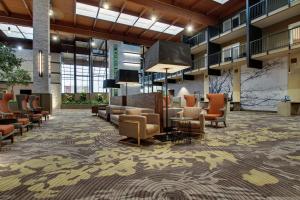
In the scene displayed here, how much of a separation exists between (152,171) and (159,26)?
44.1 ft

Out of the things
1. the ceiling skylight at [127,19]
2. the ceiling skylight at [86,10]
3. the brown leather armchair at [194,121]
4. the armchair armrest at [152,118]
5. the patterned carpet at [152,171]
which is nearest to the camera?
the patterned carpet at [152,171]

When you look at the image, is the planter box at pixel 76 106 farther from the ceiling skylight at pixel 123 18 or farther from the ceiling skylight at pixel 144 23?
the ceiling skylight at pixel 144 23

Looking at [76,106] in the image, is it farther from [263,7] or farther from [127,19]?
[263,7]

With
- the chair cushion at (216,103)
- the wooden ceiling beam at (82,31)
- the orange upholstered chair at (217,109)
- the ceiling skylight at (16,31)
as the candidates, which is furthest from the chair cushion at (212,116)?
the ceiling skylight at (16,31)

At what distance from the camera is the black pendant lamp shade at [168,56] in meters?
3.47

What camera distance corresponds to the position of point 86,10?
39.1 ft

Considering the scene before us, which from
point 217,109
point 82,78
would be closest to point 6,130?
point 217,109

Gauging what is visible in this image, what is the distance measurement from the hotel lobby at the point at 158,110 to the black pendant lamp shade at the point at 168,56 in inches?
0.8

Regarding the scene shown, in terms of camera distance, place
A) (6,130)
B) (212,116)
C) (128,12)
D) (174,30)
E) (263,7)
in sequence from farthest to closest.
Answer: (174,30) → (128,12) → (263,7) → (212,116) → (6,130)

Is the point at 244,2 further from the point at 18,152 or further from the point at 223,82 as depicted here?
the point at 18,152

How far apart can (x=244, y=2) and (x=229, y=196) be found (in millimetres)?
12771

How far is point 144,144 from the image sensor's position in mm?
3598

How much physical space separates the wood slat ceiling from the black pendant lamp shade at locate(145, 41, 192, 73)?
310 inches

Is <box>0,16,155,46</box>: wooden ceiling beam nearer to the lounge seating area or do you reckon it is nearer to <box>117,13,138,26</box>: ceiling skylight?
<box>117,13,138,26</box>: ceiling skylight
